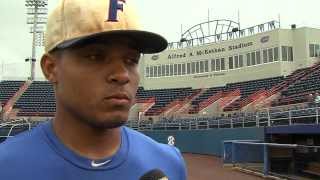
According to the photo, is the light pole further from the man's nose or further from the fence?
the man's nose

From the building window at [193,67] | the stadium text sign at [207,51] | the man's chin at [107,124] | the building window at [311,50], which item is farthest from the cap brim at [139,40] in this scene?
the building window at [193,67]

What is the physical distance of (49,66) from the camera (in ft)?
5.29

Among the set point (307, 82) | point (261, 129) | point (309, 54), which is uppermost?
point (309, 54)

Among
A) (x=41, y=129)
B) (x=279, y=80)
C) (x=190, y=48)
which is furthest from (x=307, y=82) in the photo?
(x=41, y=129)

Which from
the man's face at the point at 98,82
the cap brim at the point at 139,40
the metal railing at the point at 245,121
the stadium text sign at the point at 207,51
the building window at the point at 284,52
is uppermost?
the stadium text sign at the point at 207,51

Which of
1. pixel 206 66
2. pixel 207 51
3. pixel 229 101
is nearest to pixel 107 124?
pixel 229 101

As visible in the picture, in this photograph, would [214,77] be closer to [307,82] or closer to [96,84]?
[307,82]

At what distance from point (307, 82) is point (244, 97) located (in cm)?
578

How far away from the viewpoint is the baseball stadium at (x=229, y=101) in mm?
16406

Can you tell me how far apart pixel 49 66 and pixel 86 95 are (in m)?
0.20

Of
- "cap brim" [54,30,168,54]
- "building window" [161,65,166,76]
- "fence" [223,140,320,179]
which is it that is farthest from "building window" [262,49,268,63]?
"cap brim" [54,30,168,54]

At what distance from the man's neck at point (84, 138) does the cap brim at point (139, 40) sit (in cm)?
25

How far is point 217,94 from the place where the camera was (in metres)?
36.6

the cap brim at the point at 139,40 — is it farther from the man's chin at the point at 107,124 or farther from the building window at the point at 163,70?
the building window at the point at 163,70
